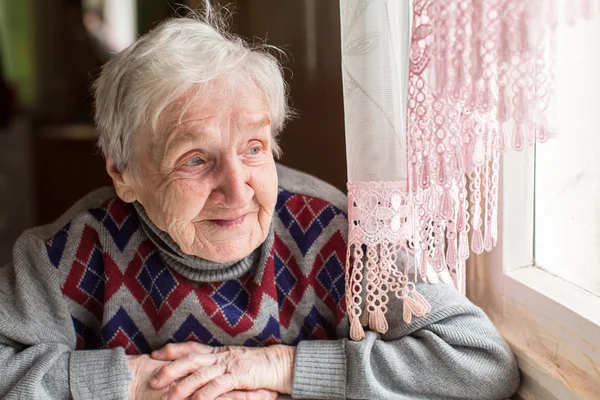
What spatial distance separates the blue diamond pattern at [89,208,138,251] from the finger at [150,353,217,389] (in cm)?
31

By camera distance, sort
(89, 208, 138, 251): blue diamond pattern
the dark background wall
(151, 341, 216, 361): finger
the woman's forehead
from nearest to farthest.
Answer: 1. the woman's forehead
2. (151, 341, 216, 361): finger
3. (89, 208, 138, 251): blue diamond pattern
4. the dark background wall

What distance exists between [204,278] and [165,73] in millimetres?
469

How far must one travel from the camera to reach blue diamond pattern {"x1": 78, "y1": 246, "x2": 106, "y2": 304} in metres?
1.52

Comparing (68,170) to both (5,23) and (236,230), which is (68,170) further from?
(236,230)

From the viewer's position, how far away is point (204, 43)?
4.45 ft

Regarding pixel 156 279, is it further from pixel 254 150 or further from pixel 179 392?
pixel 254 150

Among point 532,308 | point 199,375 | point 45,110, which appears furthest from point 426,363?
point 45,110

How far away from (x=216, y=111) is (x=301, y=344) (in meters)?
0.53

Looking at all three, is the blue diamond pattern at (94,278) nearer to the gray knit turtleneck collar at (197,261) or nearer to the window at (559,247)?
the gray knit turtleneck collar at (197,261)

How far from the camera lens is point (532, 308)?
4.45 feet

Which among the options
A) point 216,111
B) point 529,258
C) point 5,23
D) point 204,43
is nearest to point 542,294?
point 529,258

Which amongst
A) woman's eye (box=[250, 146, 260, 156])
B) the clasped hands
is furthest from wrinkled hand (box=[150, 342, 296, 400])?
woman's eye (box=[250, 146, 260, 156])

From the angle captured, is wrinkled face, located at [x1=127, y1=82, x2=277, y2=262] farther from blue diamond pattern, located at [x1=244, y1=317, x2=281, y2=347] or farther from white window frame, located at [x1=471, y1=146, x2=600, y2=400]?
white window frame, located at [x1=471, y1=146, x2=600, y2=400]

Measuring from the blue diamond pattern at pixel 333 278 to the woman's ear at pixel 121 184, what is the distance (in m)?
0.47
